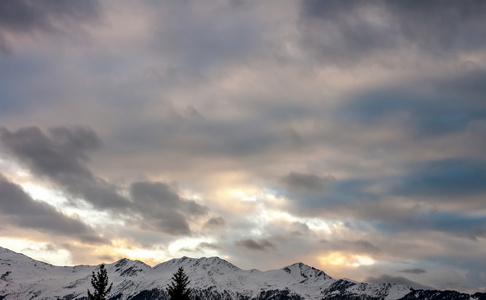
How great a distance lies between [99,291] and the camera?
7612 cm

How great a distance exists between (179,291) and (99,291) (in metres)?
11.6

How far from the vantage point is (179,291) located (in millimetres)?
76375
